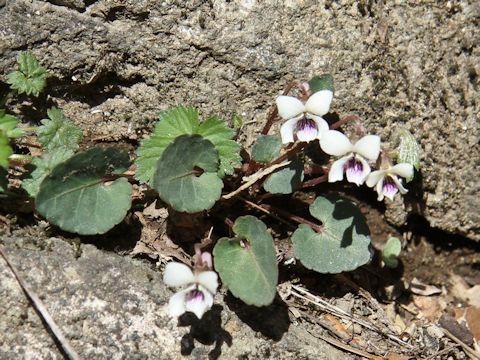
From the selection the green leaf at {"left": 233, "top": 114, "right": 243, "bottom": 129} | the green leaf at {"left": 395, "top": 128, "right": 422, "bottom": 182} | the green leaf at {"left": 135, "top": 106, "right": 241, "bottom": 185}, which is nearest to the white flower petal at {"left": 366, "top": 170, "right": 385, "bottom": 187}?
the green leaf at {"left": 395, "top": 128, "right": 422, "bottom": 182}

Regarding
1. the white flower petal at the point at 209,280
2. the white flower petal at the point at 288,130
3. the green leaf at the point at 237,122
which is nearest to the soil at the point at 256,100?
the green leaf at the point at 237,122

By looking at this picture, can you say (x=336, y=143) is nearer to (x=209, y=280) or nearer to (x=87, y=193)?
(x=209, y=280)

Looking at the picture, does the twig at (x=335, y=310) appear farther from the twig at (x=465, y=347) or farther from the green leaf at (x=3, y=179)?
the green leaf at (x=3, y=179)

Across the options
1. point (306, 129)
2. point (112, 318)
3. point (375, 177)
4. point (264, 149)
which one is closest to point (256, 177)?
point (264, 149)

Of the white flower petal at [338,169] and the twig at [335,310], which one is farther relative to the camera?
the twig at [335,310]

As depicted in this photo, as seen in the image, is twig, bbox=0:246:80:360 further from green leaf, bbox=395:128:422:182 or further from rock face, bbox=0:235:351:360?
green leaf, bbox=395:128:422:182

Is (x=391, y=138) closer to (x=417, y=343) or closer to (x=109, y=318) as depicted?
(x=417, y=343)
